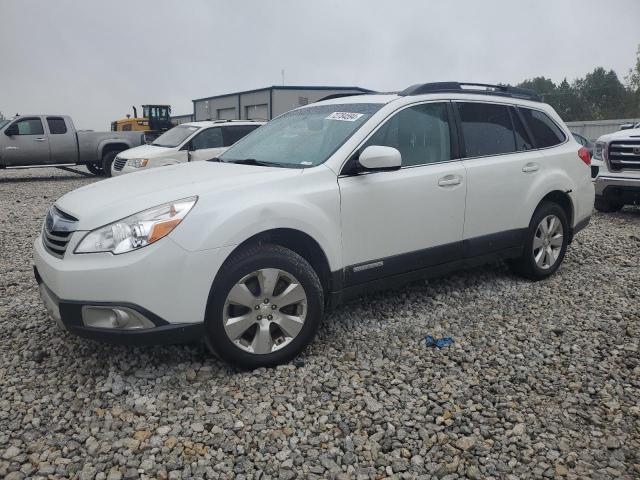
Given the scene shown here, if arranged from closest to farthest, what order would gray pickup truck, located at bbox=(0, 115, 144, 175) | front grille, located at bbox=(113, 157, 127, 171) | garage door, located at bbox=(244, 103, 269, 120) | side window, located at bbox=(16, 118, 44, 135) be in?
1. front grille, located at bbox=(113, 157, 127, 171)
2. gray pickup truck, located at bbox=(0, 115, 144, 175)
3. side window, located at bbox=(16, 118, 44, 135)
4. garage door, located at bbox=(244, 103, 269, 120)

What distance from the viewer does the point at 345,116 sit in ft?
13.3

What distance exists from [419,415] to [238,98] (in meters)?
35.8

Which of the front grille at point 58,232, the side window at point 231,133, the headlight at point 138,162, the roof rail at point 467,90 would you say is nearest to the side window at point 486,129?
the roof rail at point 467,90

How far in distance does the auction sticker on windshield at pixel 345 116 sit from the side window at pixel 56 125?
557 inches

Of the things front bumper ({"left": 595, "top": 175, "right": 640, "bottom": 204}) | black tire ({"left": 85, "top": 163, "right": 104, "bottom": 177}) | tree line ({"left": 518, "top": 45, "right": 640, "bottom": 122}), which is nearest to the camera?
front bumper ({"left": 595, "top": 175, "right": 640, "bottom": 204})

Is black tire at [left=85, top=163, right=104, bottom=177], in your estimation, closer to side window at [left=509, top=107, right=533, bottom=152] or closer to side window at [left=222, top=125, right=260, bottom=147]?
side window at [left=222, top=125, right=260, bottom=147]

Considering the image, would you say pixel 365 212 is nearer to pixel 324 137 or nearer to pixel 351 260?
pixel 351 260

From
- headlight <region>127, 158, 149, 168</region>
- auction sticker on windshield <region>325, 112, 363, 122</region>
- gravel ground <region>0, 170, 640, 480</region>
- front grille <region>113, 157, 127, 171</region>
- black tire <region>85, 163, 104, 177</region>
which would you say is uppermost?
auction sticker on windshield <region>325, 112, 363, 122</region>

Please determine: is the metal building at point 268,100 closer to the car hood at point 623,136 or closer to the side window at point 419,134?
the car hood at point 623,136

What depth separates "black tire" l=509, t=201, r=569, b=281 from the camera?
194 inches

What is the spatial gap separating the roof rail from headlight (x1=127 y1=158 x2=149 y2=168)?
8.23 m

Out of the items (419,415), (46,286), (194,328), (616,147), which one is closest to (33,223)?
(46,286)

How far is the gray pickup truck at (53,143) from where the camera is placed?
1519 cm

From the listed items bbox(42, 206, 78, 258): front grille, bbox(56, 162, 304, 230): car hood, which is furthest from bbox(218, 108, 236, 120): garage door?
bbox(42, 206, 78, 258): front grille
